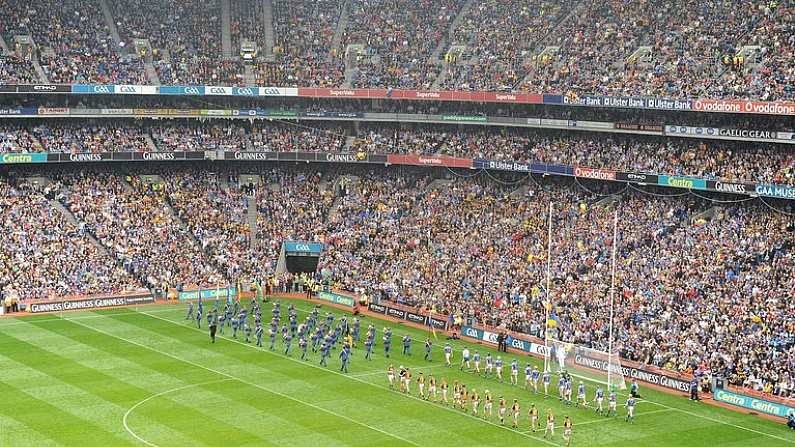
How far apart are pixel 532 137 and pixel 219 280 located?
18.6 m

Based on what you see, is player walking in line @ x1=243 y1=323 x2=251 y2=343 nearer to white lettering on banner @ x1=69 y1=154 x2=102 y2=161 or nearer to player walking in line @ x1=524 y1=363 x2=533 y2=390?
player walking in line @ x1=524 y1=363 x2=533 y2=390

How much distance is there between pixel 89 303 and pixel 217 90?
16.0 metres

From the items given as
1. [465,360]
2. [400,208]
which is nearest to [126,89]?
[400,208]

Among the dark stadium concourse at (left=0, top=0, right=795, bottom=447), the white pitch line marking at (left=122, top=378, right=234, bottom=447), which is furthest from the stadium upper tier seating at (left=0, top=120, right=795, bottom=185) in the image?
the white pitch line marking at (left=122, top=378, right=234, bottom=447)

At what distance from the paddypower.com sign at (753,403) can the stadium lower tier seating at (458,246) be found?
1136 millimetres

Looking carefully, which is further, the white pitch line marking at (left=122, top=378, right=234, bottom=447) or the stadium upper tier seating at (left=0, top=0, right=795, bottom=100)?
the stadium upper tier seating at (left=0, top=0, right=795, bottom=100)

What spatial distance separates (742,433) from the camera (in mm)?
37375

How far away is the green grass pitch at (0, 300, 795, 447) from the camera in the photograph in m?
36.0

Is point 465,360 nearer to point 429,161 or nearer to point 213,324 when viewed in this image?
point 213,324

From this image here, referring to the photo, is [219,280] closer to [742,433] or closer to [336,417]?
[336,417]

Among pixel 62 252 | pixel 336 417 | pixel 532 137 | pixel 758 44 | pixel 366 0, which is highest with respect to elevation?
pixel 366 0

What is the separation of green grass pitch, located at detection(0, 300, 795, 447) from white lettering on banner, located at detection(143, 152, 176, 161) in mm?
16422

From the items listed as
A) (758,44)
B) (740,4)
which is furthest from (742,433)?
(740,4)

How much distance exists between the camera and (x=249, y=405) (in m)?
39.5
